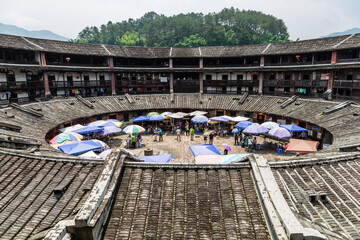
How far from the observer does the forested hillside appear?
9350 centimetres

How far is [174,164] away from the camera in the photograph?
844 cm

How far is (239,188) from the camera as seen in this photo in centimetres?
759

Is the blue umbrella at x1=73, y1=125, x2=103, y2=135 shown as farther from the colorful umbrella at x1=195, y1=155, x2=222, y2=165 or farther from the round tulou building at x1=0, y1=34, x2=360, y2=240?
the colorful umbrella at x1=195, y1=155, x2=222, y2=165

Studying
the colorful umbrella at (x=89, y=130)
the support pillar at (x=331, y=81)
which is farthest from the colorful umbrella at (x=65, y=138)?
the support pillar at (x=331, y=81)

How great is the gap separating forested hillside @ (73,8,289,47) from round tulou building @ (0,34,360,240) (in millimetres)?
50026

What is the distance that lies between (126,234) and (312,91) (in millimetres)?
38743

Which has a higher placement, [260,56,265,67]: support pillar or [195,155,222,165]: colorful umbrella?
[260,56,265,67]: support pillar

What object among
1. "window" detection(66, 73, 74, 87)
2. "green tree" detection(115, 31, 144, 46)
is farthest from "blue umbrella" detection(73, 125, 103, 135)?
"green tree" detection(115, 31, 144, 46)

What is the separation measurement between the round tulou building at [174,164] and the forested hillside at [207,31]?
50.0 meters

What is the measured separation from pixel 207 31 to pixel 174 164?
93448 mm

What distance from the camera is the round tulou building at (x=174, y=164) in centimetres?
658

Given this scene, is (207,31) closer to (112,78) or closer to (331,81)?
(112,78)

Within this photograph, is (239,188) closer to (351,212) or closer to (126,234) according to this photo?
(126,234)

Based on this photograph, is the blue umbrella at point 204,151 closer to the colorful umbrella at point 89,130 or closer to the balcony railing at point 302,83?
the colorful umbrella at point 89,130
